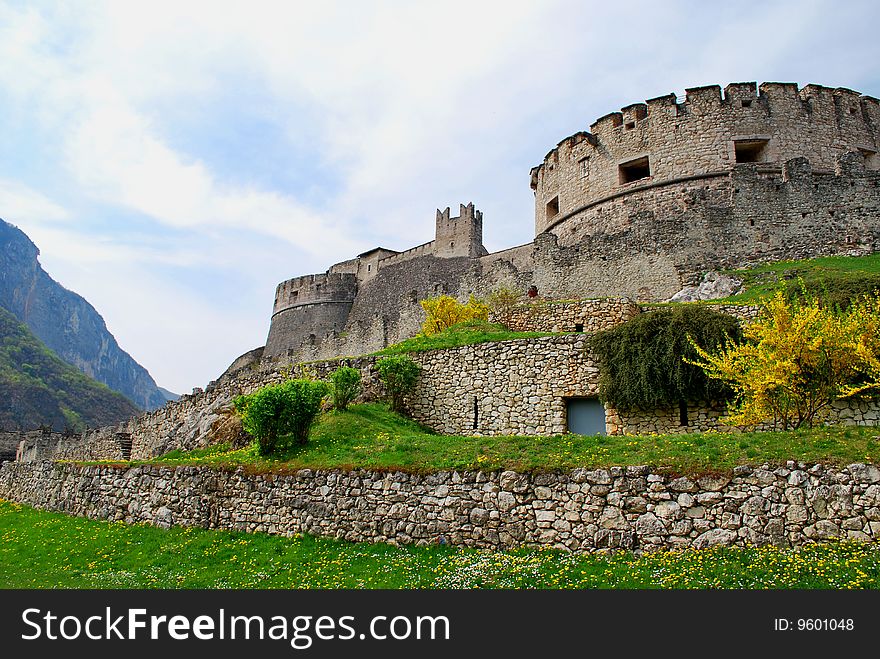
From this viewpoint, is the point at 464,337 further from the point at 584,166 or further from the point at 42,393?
the point at 42,393

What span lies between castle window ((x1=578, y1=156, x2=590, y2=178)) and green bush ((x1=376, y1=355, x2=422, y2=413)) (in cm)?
1761

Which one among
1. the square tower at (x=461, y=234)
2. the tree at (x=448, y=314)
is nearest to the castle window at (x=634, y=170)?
the tree at (x=448, y=314)

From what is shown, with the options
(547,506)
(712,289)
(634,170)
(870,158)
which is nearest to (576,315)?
(712,289)

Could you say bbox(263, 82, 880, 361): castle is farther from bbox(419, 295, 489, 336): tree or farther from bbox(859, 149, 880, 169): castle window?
bbox(419, 295, 489, 336): tree

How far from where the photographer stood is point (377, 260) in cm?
4916

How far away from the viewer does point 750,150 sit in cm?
2806

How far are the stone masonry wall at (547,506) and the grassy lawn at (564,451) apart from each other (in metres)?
0.22

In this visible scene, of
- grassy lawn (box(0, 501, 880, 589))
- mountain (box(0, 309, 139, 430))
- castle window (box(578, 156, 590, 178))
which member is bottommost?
grassy lawn (box(0, 501, 880, 589))

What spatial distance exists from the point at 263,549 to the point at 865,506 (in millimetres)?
8868

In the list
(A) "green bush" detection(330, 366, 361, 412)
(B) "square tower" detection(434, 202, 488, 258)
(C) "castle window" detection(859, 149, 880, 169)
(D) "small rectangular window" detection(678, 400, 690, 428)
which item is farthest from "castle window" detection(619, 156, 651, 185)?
(A) "green bush" detection(330, 366, 361, 412)

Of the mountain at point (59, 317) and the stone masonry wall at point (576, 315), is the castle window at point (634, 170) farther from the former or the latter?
the mountain at point (59, 317)

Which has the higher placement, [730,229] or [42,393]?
[730,229]

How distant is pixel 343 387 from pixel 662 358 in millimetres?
7860

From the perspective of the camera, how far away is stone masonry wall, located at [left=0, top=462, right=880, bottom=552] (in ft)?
26.2
